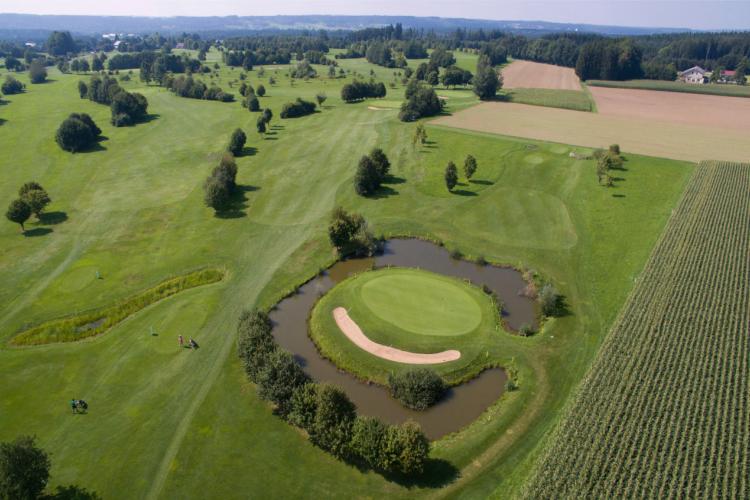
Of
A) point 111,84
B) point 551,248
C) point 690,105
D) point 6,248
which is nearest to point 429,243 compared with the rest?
point 551,248

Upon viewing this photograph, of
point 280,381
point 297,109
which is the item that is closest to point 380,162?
point 280,381

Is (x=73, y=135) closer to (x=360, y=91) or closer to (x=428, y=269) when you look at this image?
(x=360, y=91)

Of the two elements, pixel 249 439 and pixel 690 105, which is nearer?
pixel 249 439

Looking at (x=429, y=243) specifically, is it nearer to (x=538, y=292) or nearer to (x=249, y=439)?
(x=538, y=292)

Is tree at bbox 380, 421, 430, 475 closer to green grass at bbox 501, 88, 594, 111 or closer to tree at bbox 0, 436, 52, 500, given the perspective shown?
tree at bbox 0, 436, 52, 500

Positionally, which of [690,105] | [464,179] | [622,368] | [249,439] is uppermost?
[690,105]

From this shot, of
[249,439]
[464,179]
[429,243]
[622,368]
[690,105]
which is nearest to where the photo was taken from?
[249,439]
